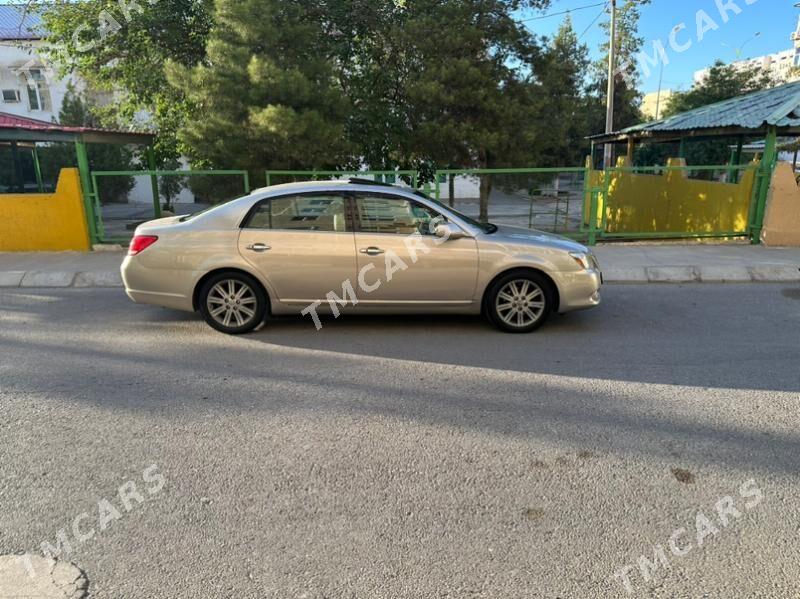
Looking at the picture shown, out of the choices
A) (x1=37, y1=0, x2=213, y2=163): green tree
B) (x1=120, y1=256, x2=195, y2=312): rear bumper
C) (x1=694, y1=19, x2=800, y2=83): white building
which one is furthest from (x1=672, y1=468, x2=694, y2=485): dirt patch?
(x1=694, y1=19, x2=800, y2=83): white building

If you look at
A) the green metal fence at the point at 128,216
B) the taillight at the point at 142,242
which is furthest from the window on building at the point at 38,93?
the taillight at the point at 142,242

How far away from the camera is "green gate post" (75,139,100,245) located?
10117mm

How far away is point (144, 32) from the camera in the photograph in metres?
12.7

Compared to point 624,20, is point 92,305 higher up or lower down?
lower down

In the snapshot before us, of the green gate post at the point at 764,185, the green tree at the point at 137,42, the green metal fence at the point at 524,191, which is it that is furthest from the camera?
the green tree at the point at 137,42

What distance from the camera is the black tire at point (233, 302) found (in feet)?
18.9

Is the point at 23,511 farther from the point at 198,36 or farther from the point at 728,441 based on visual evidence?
the point at 198,36

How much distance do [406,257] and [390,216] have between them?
46cm

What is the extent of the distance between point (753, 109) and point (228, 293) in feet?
37.9

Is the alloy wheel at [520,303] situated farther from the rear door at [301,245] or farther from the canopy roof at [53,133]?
the canopy roof at [53,133]

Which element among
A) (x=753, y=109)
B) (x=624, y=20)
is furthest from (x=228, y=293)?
(x=624, y=20)

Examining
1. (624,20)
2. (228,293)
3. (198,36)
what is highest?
(624,20)

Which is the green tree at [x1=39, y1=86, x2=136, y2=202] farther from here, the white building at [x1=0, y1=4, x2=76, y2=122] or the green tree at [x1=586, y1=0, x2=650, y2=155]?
the green tree at [x1=586, y1=0, x2=650, y2=155]

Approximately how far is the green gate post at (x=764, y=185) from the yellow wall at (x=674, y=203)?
0.75 feet
